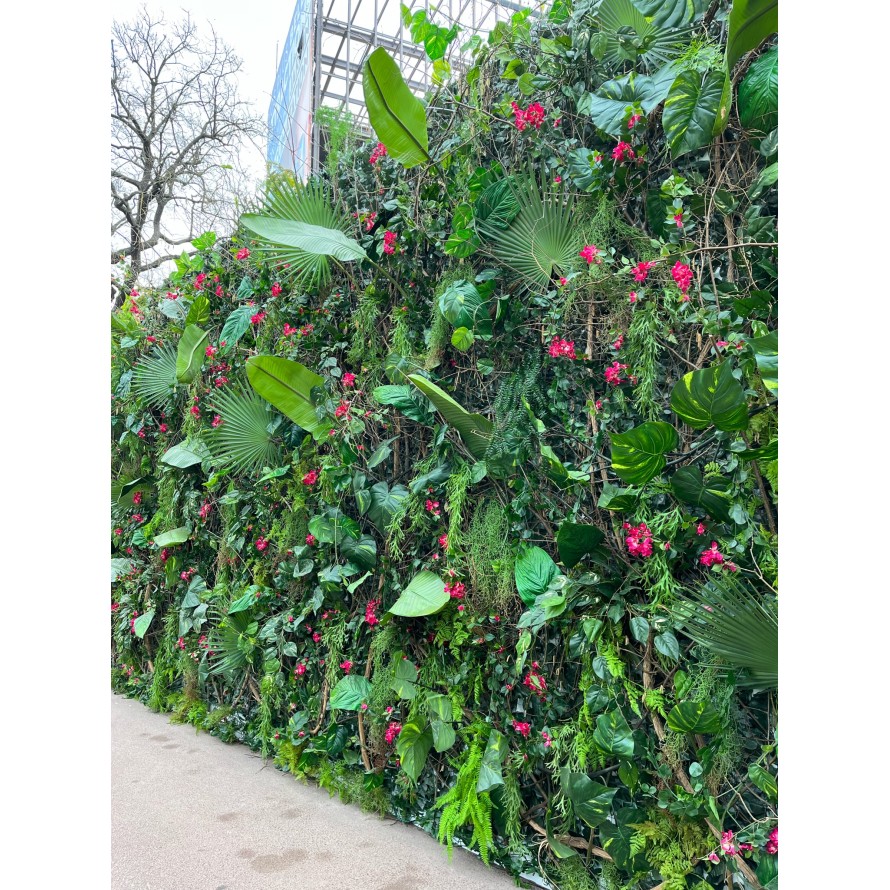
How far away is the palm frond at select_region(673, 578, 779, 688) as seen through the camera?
5.60ft

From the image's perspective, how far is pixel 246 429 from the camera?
11.4 ft

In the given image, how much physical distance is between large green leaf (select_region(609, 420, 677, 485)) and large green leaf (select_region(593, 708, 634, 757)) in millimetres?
705

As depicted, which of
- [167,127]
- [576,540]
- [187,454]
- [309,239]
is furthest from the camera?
[167,127]

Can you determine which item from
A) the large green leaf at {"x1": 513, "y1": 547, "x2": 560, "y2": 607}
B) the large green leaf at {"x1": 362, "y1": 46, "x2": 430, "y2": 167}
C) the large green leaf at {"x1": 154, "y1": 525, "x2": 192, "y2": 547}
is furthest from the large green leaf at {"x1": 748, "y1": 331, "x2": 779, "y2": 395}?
the large green leaf at {"x1": 154, "y1": 525, "x2": 192, "y2": 547}

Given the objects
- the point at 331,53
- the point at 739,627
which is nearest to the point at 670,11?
the point at 739,627

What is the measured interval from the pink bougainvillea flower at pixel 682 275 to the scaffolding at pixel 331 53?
1.80 meters

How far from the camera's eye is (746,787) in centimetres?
182

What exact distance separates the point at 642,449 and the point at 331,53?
23.7 ft

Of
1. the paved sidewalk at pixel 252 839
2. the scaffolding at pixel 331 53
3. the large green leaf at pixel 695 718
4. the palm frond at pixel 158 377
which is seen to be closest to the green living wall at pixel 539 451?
the large green leaf at pixel 695 718

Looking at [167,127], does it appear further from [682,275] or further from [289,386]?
[682,275]

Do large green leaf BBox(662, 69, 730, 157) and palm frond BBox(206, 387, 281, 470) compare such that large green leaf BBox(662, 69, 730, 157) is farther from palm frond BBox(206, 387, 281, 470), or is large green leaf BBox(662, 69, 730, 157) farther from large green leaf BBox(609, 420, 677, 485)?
palm frond BBox(206, 387, 281, 470)

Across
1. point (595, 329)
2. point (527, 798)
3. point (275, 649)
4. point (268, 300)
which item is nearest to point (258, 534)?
point (275, 649)

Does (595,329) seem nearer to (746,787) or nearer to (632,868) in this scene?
(746,787)

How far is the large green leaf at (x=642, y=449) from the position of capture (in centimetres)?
184
